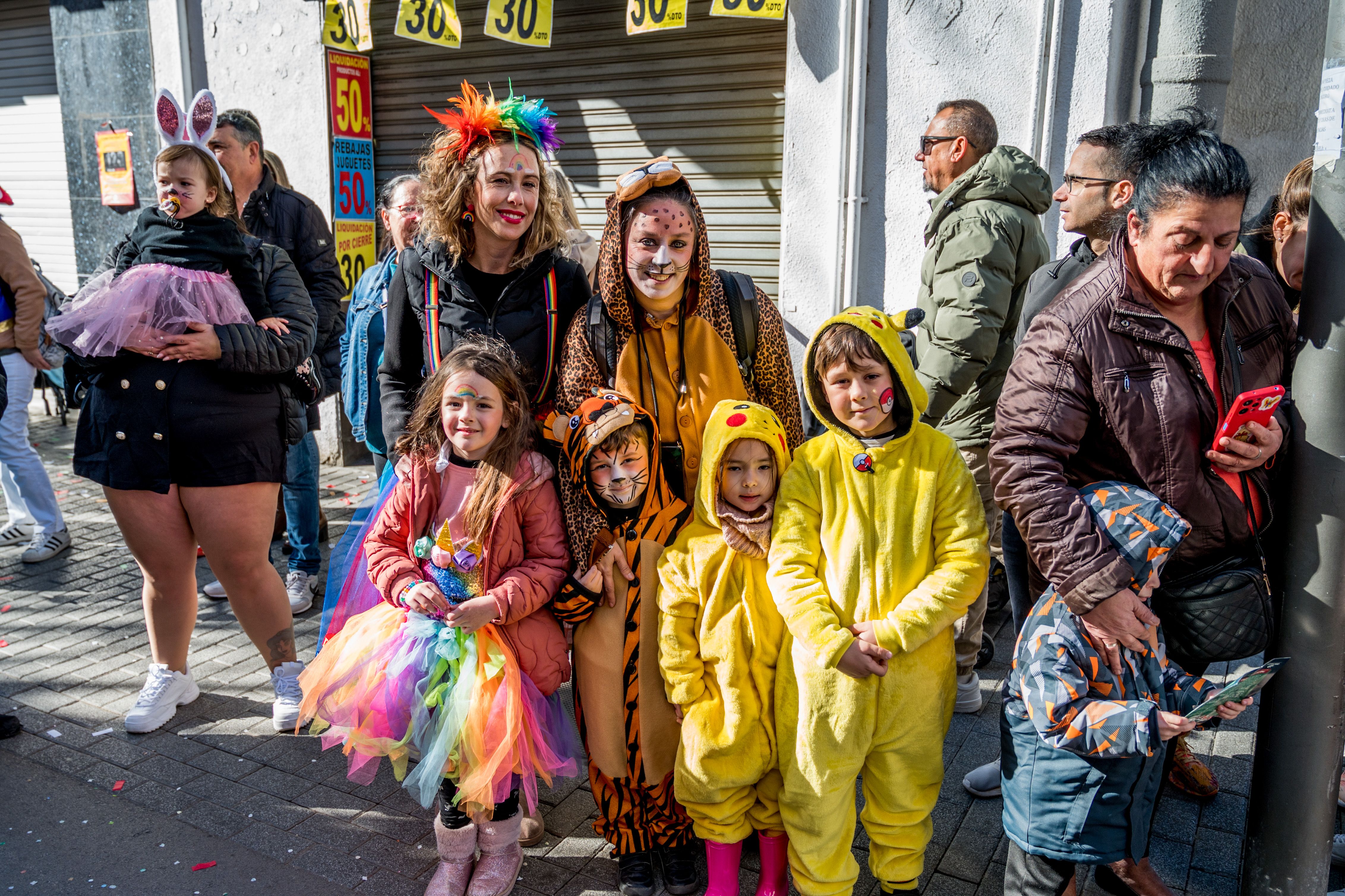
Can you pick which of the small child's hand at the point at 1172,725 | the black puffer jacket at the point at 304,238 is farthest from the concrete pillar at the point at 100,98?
the small child's hand at the point at 1172,725

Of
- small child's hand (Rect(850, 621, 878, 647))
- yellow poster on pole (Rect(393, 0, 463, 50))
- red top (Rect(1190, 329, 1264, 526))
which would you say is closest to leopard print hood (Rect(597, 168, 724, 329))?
small child's hand (Rect(850, 621, 878, 647))

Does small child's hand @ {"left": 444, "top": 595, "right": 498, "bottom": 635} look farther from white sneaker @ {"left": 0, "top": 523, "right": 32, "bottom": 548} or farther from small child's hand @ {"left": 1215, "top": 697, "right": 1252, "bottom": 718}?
white sneaker @ {"left": 0, "top": 523, "right": 32, "bottom": 548}

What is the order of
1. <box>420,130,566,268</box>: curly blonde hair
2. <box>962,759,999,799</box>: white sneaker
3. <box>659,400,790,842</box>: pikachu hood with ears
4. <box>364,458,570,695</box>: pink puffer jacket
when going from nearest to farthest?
<box>659,400,790,842</box>: pikachu hood with ears
<box>364,458,570,695</box>: pink puffer jacket
<box>420,130,566,268</box>: curly blonde hair
<box>962,759,999,799</box>: white sneaker

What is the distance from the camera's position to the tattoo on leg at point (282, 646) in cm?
376

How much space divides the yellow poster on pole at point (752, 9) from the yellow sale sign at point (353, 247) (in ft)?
11.4

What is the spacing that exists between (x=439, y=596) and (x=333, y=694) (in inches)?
18.2

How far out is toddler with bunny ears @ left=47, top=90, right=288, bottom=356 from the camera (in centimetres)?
331

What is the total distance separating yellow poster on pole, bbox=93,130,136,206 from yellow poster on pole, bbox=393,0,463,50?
142 inches

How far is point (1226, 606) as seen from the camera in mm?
2254

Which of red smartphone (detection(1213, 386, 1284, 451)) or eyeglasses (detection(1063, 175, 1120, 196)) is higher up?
eyeglasses (detection(1063, 175, 1120, 196))

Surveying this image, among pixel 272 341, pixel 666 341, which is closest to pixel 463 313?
pixel 666 341

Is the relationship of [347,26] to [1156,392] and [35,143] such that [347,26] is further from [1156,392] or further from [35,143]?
[1156,392]

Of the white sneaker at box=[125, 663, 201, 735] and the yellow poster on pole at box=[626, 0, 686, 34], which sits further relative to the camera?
the yellow poster on pole at box=[626, 0, 686, 34]

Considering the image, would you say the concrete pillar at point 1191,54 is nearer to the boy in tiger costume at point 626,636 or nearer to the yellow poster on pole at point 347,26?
the boy in tiger costume at point 626,636
